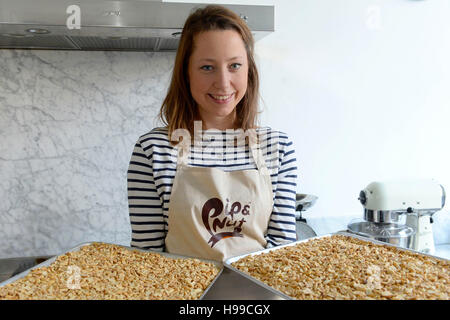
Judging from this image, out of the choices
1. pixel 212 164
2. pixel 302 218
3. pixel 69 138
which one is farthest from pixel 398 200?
pixel 69 138

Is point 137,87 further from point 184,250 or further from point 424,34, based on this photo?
point 424,34

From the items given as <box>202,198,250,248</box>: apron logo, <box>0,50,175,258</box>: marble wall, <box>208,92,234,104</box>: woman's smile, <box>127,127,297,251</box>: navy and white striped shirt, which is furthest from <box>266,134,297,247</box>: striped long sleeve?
<box>0,50,175,258</box>: marble wall

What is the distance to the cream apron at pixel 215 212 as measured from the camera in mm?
1117

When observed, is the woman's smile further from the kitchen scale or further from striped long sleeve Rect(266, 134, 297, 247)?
the kitchen scale

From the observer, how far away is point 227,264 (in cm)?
79

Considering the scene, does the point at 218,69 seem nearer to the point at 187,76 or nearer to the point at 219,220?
the point at 187,76

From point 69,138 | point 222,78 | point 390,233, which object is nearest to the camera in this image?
point 222,78

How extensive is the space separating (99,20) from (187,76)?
52cm

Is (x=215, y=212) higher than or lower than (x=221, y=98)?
lower

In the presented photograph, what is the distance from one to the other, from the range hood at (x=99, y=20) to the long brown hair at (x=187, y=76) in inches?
14.5

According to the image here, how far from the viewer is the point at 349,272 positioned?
0.72m

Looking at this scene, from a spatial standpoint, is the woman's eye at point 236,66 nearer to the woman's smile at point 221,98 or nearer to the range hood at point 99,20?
the woman's smile at point 221,98

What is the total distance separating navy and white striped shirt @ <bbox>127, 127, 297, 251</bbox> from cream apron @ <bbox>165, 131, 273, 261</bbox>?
3 centimetres

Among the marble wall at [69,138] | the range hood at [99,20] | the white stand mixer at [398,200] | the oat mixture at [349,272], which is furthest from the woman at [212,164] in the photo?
the marble wall at [69,138]
